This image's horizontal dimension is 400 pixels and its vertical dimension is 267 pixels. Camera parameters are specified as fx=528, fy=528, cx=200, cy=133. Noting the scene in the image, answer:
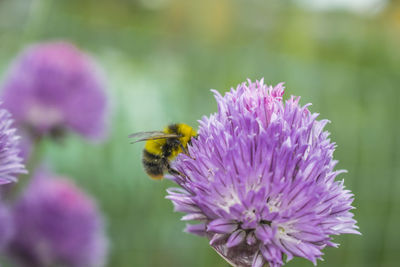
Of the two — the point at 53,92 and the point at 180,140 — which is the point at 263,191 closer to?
the point at 180,140

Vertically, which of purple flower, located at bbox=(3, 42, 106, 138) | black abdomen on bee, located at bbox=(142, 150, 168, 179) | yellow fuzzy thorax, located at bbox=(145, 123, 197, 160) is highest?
purple flower, located at bbox=(3, 42, 106, 138)

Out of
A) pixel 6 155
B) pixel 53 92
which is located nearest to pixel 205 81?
pixel 53 92

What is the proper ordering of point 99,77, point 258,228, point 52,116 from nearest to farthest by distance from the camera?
1. point 258,228
2. point 52,116
3. point 99,77

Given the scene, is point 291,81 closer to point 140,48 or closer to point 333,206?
point 140,48

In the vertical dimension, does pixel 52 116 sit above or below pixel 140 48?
below

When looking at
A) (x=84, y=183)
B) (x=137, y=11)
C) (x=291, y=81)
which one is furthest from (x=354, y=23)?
(x=84, y=183)

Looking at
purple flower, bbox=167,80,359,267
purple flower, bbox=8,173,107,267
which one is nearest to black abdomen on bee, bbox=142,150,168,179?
purple flower, bbox=167,80,359,267

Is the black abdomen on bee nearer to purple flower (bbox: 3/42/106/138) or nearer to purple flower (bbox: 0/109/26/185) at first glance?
purple flower (bbox: 0/109/26/185)
